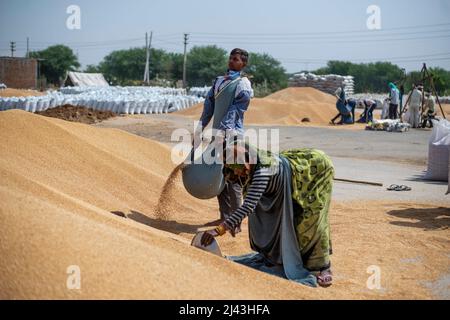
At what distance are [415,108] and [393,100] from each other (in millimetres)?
1289

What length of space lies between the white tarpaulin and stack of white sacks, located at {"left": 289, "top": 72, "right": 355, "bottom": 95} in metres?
15.7

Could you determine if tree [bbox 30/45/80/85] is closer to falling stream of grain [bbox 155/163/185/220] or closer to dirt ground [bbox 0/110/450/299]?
dirt ground [bbox 0/110/450/299]

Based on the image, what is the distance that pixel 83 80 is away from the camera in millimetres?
45156

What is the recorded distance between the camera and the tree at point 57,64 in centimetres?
6148

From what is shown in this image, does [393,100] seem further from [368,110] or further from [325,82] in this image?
[325,82]

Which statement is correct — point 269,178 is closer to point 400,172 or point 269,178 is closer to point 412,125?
point 400,172

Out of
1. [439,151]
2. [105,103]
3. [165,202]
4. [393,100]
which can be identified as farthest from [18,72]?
[165,202]

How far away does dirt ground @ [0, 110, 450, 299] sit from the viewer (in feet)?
10.2

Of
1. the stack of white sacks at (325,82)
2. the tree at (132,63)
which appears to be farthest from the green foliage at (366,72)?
the stack of white sacks at (325,82)

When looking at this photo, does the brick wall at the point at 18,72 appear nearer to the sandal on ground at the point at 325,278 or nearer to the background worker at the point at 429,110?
the background worker at the point at 429,110


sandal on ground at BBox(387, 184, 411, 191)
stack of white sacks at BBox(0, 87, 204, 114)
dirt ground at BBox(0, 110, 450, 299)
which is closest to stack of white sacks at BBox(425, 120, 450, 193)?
sandal on ground at BBox(387, 184, 411, 191)

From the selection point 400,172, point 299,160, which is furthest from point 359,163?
point 299,160

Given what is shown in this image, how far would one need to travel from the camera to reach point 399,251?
5125 millimetres

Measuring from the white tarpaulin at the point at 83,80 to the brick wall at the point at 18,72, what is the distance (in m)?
3.44
